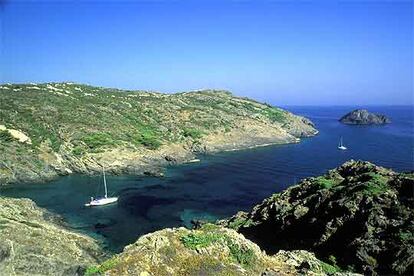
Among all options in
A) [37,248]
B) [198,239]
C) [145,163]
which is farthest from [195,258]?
[145,163]

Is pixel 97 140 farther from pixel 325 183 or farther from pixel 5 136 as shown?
pixel 325 183

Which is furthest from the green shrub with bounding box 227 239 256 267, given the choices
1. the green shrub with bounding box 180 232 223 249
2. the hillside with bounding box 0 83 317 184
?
the hillside with bounding box 0 83 317 184

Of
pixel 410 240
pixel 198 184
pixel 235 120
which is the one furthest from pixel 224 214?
pixel 235 120

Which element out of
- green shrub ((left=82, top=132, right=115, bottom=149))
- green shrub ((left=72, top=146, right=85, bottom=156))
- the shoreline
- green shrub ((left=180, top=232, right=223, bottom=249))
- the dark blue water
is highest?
green shrub ((left=180, top=232, right=223, bottom=249))

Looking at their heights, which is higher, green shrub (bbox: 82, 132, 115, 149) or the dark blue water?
green shrub (bbox: 82, 132, 115, 149)

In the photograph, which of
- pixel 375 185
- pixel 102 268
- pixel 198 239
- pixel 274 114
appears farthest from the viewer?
pixel 274 114

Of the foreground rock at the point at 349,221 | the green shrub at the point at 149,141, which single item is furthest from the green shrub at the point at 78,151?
the foreground rock at the point at 349,221

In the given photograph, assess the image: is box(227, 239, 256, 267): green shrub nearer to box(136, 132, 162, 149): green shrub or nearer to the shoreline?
the shoreline

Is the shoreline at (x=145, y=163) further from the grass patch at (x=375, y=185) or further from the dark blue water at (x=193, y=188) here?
the grass patch at (x=375, y=185)
